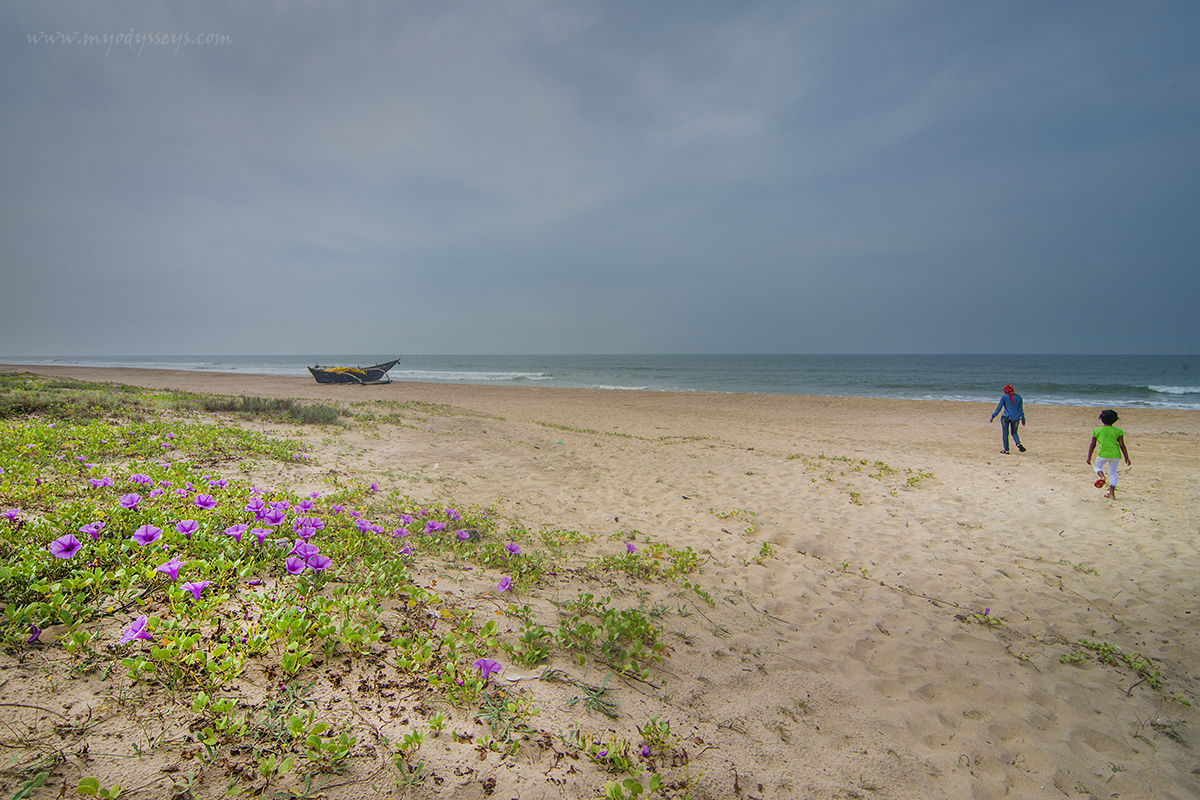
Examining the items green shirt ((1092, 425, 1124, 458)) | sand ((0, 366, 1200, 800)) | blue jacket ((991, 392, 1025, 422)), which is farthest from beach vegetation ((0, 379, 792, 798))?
blue jacket ((991, 392, 1025, 422))

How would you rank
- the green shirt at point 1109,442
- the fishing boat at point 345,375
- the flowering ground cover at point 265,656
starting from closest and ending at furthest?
the flowering ground cover at point 265,656 < the green shirt at point 1109,442 < the fishing boat at point 345,375

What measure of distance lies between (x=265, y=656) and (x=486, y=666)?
1067 millimetres

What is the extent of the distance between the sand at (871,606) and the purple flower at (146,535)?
1.72 m

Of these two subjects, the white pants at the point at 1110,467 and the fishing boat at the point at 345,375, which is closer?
the white pants at the point at 1110,467

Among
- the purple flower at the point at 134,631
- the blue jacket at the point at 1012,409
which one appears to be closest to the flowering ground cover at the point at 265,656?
the purple flower at the point at 134,631

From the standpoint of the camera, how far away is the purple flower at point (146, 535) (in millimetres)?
2589

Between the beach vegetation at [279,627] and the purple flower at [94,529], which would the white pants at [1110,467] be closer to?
the beach vegetation at [279,627]

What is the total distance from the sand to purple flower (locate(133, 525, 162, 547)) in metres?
1.72

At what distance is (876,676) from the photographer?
3346mm

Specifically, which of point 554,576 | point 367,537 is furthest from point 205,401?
point 554,576

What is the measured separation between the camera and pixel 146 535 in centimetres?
266

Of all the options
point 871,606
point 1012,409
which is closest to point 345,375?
point 1012,409

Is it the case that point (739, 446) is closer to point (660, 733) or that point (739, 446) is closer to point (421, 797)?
point (660, 733)

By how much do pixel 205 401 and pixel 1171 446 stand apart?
24.7 metres
